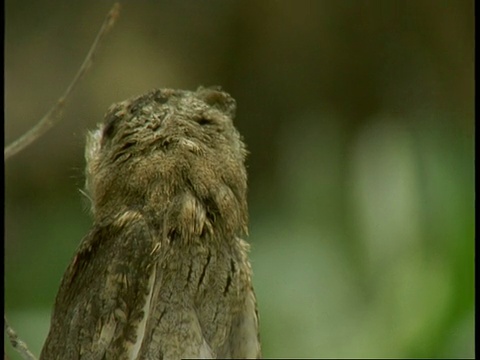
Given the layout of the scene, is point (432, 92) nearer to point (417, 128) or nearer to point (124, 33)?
point (417, 128)

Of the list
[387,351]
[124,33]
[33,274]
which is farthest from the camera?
[124,33]

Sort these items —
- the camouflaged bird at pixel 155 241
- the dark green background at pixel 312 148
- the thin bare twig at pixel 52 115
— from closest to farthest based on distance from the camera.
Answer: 1. the thin bare twig at pixel 52 115
2. the camouflaged bird at pixel 155 241
3. the dark green background at pixel 312 148

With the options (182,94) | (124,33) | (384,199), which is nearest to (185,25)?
(124,33)

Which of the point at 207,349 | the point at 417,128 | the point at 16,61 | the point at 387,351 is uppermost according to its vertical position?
the point at 16,61

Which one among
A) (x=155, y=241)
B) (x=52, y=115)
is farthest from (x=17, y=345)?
(x=52, y=115)

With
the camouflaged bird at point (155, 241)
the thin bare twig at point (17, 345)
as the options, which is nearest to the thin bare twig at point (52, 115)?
the camouflaged bird at point (155, 241)

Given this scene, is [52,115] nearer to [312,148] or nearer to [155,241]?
[155,241]

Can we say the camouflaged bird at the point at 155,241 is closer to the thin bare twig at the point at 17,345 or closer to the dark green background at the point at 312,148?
the thin bare twig at the point at 17,345
